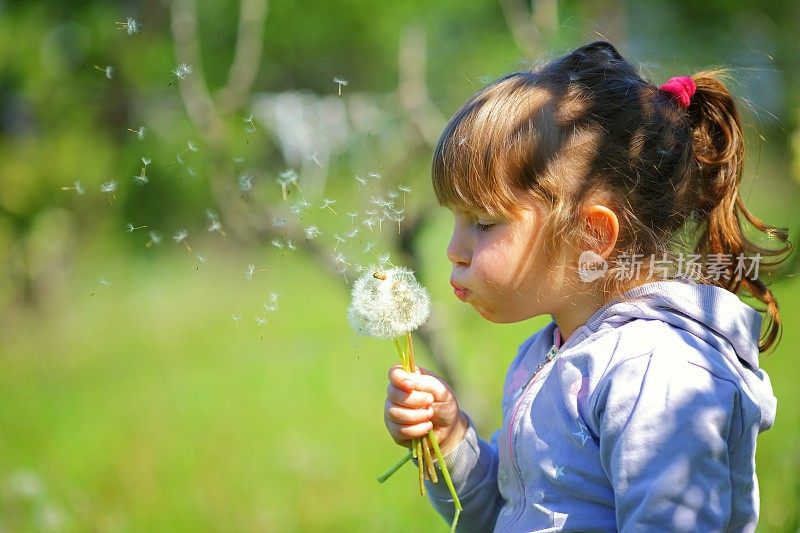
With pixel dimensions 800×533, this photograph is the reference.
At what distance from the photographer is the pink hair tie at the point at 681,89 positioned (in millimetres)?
1737

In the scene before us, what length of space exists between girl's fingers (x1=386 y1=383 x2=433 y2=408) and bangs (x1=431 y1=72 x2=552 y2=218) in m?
0.37

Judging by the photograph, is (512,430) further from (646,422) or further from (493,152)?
(493,152)

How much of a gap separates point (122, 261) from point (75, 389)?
979 mm

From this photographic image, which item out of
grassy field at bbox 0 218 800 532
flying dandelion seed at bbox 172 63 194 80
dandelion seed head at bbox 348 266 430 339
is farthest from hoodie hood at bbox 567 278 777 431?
grassy field at bbox 0 218 800 532

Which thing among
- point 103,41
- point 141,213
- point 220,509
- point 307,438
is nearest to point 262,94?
point 141,213

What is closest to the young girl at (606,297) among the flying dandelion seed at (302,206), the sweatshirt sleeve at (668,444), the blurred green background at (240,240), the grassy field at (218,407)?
the sweatshirt sleeve at (668,444)

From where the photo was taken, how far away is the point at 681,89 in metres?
1.74

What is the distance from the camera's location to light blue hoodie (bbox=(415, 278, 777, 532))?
1.37 meters

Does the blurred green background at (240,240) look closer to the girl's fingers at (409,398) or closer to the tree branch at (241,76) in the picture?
the tree branch at (241,76)

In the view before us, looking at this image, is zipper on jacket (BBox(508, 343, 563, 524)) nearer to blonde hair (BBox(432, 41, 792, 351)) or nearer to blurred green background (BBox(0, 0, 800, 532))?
blonde hair (BBox(432, 41, 792, 351))

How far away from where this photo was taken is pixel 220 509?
3.70 meters

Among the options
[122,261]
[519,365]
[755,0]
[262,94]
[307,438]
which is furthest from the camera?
[755,0]

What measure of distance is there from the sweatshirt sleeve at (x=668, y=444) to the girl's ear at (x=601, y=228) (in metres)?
0.28

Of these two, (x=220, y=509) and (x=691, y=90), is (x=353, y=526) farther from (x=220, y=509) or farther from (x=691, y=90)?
(x=691, y=90)
